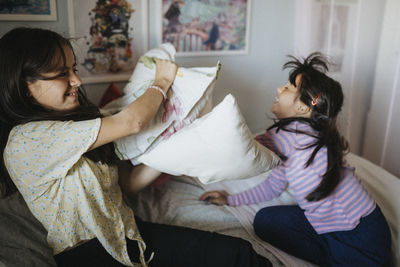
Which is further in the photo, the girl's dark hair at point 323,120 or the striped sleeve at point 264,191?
the striped sleeve at point 264,191

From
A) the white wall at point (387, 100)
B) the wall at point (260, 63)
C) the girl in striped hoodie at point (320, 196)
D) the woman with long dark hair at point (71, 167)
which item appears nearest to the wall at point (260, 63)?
the wall at point (260, 63)

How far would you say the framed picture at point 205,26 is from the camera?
1.60 metres

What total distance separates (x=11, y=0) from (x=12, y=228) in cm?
78

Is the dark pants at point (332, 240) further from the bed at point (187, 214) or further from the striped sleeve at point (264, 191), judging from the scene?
the striped sleeve at point (264, 191)

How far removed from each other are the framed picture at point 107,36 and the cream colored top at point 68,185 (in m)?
0.58

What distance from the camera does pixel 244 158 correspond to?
108 cm

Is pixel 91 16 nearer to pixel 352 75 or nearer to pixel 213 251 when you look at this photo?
pixel 213 251

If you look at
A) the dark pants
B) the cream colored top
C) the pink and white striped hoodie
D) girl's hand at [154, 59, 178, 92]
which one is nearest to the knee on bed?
the dark pants

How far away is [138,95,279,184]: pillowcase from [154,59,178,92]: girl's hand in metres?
0.17

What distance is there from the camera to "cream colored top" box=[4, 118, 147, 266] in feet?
2.81

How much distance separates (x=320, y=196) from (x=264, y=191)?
13.1 inches

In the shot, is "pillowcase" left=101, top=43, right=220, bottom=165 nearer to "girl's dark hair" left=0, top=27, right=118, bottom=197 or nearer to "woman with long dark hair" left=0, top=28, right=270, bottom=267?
"woman with long dark hair" left=0, top=28, right=270, bottom=267

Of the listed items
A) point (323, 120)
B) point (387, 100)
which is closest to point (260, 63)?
point (387, 100)

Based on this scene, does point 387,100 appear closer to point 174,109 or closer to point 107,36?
point 174,109
